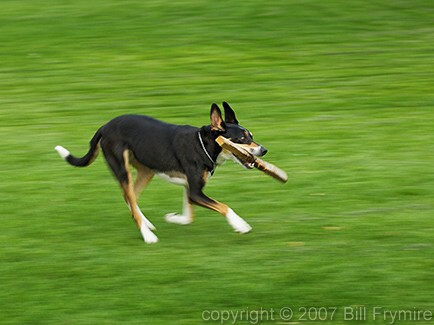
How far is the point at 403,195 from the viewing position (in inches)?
424

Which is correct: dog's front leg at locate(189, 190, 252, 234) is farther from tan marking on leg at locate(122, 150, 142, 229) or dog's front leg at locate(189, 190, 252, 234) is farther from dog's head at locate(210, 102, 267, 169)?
tan marking on leg at locate(122, 150, 142, 229)

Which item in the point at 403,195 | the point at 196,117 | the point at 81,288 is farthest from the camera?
the point at 196,117

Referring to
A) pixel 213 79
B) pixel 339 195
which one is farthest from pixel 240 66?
pixel 339 195

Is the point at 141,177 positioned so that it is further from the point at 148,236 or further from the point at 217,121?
the point at 217,121

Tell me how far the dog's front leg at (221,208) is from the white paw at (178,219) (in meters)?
0.55

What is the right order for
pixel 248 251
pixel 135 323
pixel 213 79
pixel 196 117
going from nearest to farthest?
pixel 135 323, pixel 248 251, pixel 196 117, pixel 213 79

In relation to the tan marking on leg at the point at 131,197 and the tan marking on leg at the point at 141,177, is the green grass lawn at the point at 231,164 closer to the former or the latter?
the tan marking on leg at the point at 131,197

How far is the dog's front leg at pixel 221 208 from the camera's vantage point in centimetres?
902

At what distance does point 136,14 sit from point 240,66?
6121mm

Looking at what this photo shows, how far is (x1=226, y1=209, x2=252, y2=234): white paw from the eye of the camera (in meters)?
9.04

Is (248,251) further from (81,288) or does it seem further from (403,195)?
(403,195)

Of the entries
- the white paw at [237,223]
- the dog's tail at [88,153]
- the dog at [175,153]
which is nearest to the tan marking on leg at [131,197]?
the dog at [175,153]

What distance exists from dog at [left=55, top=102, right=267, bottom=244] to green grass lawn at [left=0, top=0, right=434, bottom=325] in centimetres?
29

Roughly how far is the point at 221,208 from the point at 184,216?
79 centimetres
